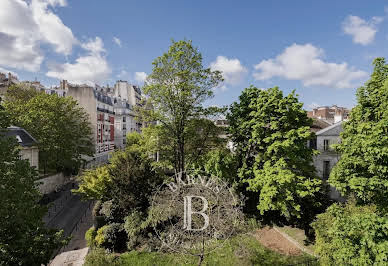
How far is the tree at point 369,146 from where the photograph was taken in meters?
8.79

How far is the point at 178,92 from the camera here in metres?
17.7

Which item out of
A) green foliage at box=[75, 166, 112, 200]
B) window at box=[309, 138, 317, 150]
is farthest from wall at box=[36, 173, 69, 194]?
window at box=[309, 138, 317, 150]

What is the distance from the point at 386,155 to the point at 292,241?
10002mm

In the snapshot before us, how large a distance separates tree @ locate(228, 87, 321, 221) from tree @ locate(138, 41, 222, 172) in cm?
327

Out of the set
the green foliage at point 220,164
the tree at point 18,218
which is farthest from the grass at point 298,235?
the tree at point 18,218

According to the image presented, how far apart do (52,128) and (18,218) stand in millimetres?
25584

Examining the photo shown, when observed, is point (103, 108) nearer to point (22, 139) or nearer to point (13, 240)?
point (22, 139)

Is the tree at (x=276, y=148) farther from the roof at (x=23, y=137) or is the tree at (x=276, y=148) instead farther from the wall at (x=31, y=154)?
the wall at (x=31, y=154)

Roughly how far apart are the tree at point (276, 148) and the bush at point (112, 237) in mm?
10029

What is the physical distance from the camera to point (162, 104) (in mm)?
18125

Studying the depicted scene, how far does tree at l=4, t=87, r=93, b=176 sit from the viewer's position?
1168 inches

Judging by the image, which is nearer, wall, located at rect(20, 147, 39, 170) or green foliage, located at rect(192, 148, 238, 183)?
green foliage, located at rect(192, 148, 238, 183)

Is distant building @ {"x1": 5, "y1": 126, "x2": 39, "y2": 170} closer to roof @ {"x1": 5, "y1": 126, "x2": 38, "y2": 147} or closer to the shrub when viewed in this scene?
roof @ {"x1": 5, "y1": 126, "x2": 38, "y2": 147}

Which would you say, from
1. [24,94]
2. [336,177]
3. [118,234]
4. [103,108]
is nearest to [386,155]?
[336,177]
